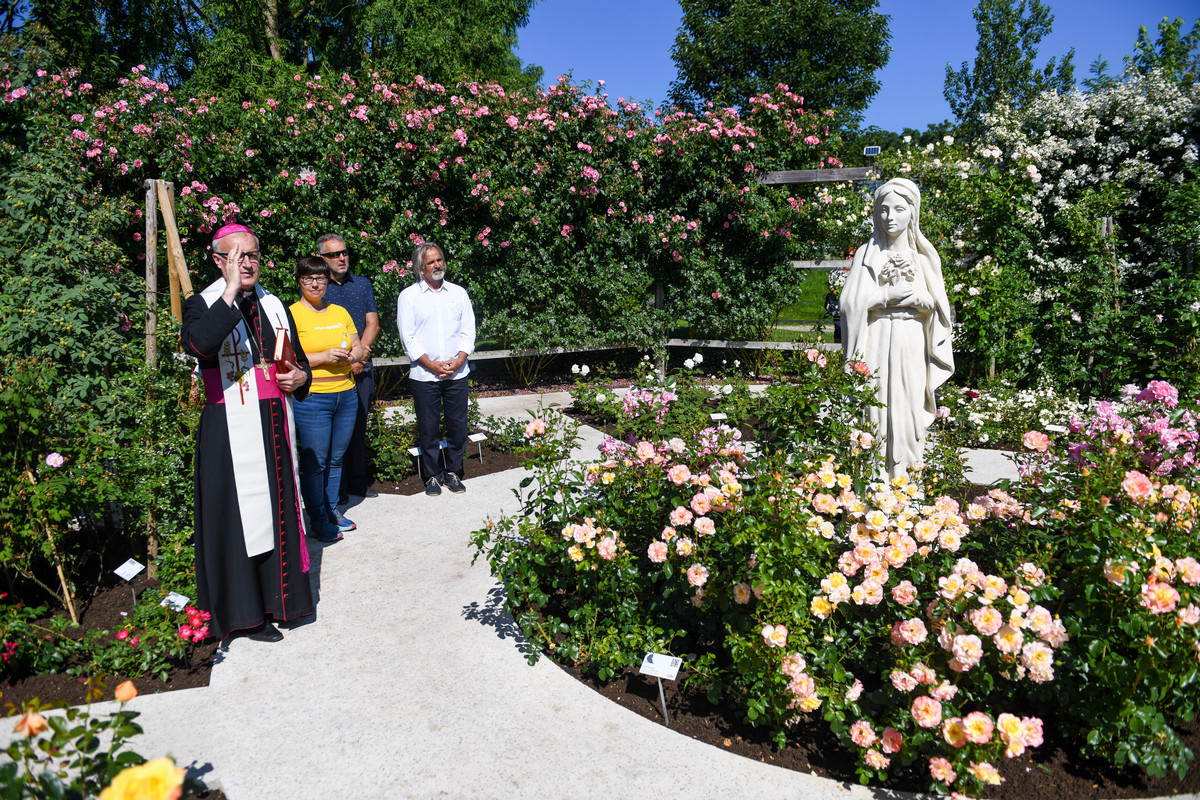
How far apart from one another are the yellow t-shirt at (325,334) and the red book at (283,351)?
0.85m

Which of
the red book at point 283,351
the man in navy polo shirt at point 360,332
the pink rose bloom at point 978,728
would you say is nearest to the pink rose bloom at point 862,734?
the pink rose bloom at point 978,728

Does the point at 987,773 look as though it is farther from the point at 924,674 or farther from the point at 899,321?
the point at 899,321

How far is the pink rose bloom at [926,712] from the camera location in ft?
6.37

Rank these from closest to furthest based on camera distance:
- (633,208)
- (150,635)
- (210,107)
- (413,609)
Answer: (150,635) → (413,609) → (210,107) → (633,208)

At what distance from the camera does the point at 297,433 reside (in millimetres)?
4117

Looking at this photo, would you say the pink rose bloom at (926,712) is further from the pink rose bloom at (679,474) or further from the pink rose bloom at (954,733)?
the pink rose bloom at (679,474)

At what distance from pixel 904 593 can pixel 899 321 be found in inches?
69.5

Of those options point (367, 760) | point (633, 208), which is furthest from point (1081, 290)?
point (367, 760)

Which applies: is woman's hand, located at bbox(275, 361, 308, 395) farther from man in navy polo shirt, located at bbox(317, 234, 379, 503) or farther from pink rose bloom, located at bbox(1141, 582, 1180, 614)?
pink rose bloom, located at bbox(1141, 582, 1180, 614)

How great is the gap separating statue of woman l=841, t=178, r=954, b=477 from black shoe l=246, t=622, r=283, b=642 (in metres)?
2.99

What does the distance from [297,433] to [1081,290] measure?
7.72 m

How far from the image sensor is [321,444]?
4.16 meters

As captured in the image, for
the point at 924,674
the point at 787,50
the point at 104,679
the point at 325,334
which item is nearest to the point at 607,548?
the point at 924,674

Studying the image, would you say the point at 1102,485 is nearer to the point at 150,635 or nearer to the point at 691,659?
the point at 691,659
